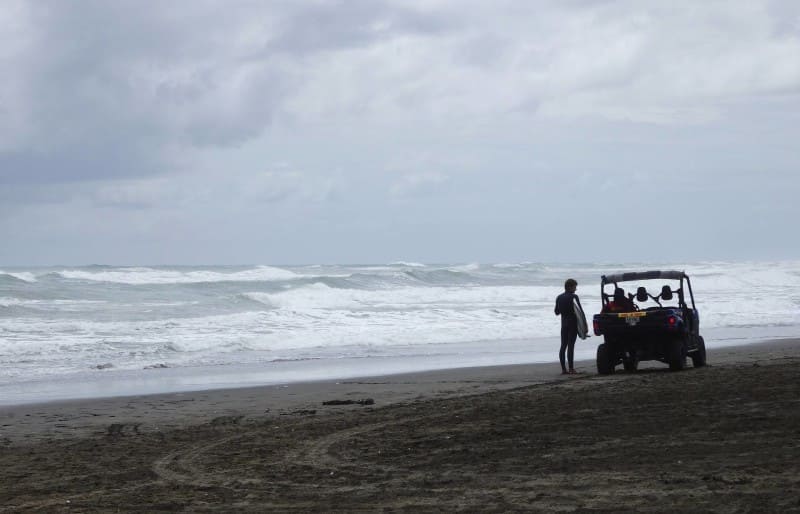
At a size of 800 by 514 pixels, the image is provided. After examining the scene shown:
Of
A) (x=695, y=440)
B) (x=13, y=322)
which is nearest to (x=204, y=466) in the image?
(x=695, y=440)

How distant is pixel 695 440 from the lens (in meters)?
8.52

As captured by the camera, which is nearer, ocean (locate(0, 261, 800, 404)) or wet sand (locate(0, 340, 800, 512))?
wet sand (locate(0, 340, 800, 512))

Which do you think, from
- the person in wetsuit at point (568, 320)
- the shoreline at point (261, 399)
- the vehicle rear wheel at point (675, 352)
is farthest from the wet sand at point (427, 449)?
the person in wetsuit at point (568, 320)

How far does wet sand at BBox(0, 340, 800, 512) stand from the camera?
6887 millimetres

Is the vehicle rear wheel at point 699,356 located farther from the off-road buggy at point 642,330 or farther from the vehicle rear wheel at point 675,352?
the vehicle rear wheel at point 675,352

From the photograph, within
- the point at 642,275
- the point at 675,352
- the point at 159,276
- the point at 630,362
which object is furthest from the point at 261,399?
the point at 159,276

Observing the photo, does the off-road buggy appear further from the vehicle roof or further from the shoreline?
the shoreline

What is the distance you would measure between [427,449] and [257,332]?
16272 mm

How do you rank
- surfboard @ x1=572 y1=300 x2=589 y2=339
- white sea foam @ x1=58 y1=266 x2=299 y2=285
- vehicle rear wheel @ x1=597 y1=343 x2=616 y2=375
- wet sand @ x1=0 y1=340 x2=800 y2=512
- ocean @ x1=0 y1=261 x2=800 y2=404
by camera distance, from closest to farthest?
1. wet sand @ x1=0 y1=340 x2=800 y2=512
2. vehicle rear wheel @ x1=597 y1=343 x2=616 y2=375
3. surfboard @ x1=572 y1=300 x2=589 y2=339
4. ocean @ x1=0 y1=261 x2=800 y2=404
5. white sea foam @ x1=58 y1=266 x2=299 y2=285

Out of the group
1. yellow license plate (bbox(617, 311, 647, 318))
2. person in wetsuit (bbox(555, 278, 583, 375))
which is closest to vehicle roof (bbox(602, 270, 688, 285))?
yellow license plate (bbox(617, 311, 647, 318))

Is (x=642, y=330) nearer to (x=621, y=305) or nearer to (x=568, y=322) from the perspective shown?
(x=621, y=305)

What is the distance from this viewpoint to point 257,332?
24859 mm

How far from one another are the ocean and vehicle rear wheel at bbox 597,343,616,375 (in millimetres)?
3771

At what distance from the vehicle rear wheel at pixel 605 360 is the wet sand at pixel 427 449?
0.91 m
